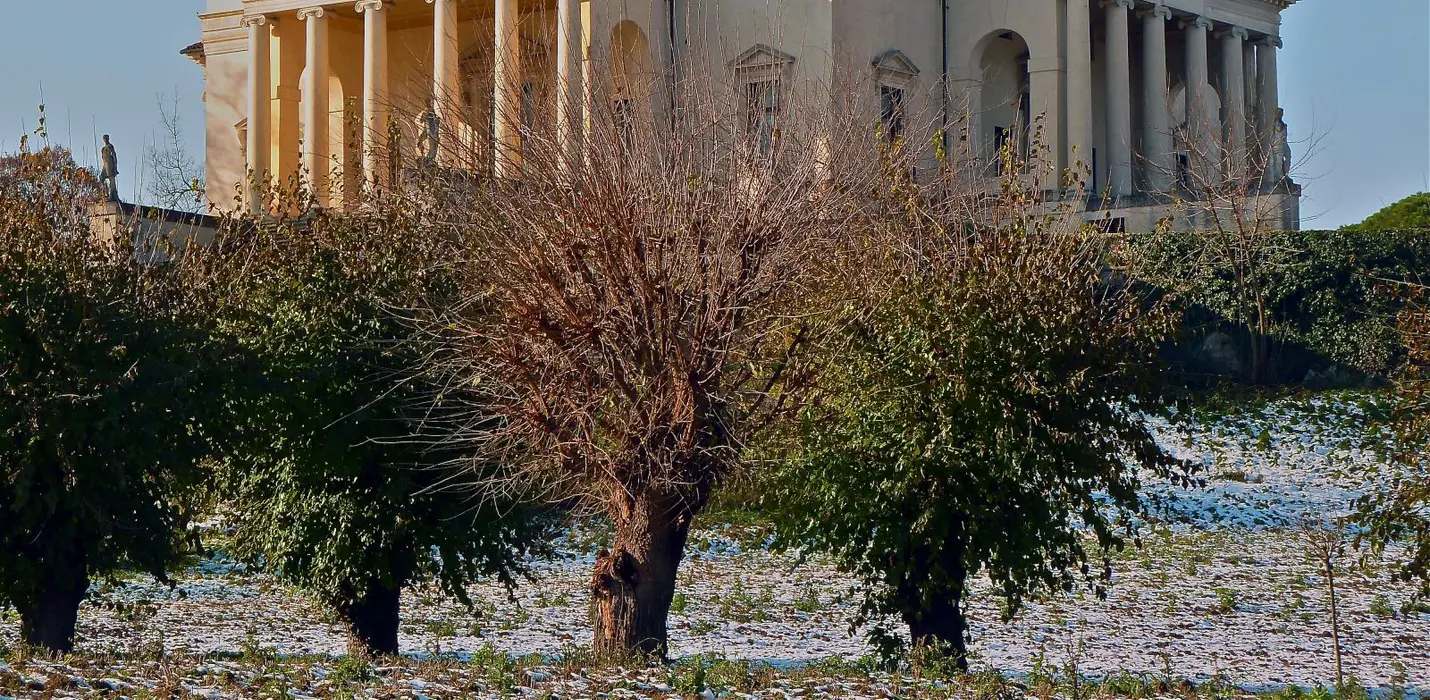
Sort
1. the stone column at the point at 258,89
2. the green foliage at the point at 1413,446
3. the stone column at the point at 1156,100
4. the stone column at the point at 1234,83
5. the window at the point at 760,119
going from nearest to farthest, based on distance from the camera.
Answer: the green foliage at the point at 1413,446
the window at the point at 760,119
the stone column at the point at 1156,100
the stone column at the point at 1234,83
the stone column at the point at 258,89

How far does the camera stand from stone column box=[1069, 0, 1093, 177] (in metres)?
38.9

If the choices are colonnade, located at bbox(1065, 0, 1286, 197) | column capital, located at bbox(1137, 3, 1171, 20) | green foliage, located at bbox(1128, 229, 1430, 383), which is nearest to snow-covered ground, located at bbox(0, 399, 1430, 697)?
green foliage, located at bbox(1128, 229, 1430, 383)

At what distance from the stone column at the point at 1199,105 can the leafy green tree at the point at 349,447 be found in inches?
806

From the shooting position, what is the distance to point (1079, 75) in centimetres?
3922

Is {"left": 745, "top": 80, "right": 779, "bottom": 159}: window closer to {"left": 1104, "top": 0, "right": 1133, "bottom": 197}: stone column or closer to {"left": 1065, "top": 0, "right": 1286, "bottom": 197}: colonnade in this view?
{"left": 1065, "top": 0, "right": 1286, "bottom": 197}: colonnade

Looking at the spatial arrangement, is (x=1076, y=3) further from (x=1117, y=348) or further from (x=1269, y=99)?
(x=1117, y=348)

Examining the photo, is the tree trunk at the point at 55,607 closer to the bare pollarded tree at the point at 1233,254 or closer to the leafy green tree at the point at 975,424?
the leafy green tree at the point at 975,424

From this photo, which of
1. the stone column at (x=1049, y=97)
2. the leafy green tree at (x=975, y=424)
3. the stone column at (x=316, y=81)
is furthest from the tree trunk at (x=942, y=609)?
the stone column at (x=316, y=81)

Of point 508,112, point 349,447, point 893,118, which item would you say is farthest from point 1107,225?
point 349,447

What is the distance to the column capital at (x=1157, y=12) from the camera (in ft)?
136

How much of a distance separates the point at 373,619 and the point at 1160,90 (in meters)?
30.7

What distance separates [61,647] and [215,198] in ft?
109

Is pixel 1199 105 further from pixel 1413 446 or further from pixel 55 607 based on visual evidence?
pixel 55 607

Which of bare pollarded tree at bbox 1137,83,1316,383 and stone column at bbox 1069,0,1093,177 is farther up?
stone column at bbox 1069,0,1093,177
